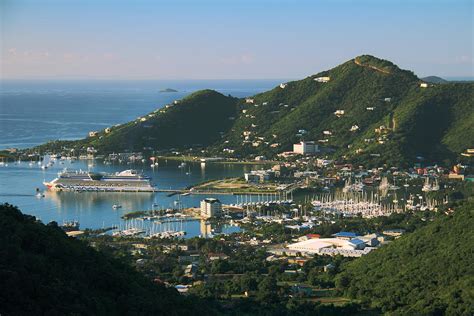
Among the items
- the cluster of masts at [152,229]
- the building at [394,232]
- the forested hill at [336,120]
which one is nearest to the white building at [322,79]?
the forested hill at [336,120]

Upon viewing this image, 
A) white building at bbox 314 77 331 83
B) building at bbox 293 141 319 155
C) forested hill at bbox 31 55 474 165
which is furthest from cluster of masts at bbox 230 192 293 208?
white building at bbox 314 77 331 83

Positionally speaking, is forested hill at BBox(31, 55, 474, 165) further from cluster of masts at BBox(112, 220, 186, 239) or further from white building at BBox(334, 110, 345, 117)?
cluster of masts at BBox(112, 220, 186, 239)

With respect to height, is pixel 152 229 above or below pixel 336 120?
below

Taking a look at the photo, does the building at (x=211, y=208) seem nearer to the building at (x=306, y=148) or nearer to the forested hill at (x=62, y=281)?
the forested hill at (x=62, y=281)

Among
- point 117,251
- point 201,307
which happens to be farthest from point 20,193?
point 201,307

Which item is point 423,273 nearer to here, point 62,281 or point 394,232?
point 394,232

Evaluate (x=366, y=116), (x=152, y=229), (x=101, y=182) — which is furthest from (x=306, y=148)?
(x=152, y=229)
